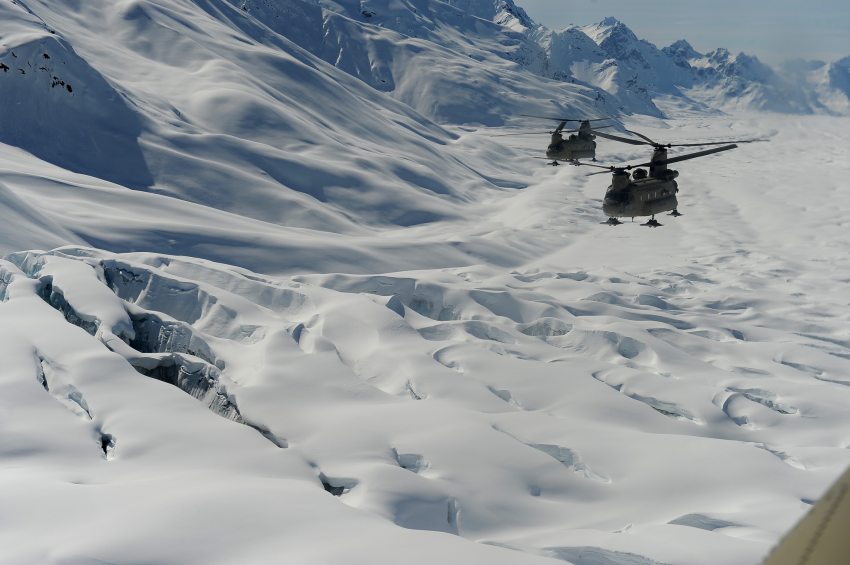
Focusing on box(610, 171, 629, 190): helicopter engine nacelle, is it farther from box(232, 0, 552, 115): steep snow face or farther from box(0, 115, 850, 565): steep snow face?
box(232, 0, 552, 115): steep snow face

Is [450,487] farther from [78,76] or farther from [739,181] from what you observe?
[739,181]

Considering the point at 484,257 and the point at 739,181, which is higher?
the point at 739,181

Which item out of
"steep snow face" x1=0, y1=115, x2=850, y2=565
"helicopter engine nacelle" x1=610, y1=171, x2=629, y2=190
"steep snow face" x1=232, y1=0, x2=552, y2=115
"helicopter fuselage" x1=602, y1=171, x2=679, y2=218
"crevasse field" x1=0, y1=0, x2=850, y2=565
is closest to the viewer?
"steep snow face" x1=0, y1=115, x2=850, y2=565

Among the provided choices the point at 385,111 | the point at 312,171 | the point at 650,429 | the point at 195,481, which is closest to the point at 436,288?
the point at 650,429

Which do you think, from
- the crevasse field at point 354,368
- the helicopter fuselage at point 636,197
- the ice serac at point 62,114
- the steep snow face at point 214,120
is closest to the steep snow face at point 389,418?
the crevasse field at point 354,368

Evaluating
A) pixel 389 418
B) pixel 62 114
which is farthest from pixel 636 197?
pixel 62 114

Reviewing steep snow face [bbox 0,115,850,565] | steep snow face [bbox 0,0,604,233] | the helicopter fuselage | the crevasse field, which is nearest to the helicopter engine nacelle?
the helicopter fuselage

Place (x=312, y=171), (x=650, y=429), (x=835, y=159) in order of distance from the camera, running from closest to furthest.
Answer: (x=650, y=429) < (x=312, y=171) < (x=835, y=159)
